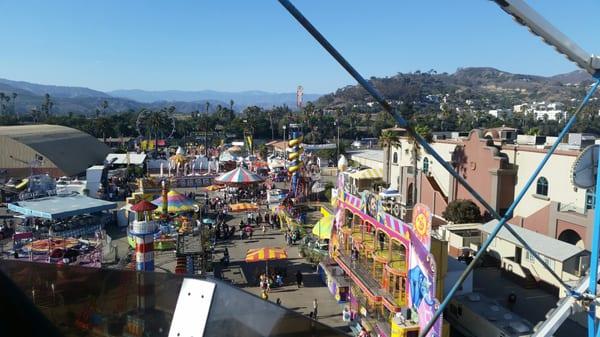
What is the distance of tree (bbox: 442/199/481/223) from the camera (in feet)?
83.6

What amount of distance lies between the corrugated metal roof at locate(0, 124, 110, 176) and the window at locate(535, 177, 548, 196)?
42.8 meters

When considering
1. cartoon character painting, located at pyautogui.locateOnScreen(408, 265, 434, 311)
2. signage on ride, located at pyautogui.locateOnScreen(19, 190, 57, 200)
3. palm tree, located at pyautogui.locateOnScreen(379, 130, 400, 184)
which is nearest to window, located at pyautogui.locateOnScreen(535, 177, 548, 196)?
palm tree, located at pyautogui.locateOnScreen(379, 130, 400, 184)

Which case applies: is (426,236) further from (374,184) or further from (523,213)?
(374,184)

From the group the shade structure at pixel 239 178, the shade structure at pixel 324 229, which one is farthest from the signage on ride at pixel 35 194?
the shade structure at pixel 324 229

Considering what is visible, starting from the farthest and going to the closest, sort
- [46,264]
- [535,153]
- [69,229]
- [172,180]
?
[172,180], [69,229], [535,153], [46,264]

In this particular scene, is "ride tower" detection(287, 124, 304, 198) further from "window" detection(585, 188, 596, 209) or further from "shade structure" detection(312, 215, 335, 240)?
"window" detection(585, 188, 596, 209)

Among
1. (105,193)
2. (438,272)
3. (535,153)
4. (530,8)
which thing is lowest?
(105,193)

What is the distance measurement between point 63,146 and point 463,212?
45.4m

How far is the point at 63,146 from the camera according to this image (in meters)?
54.7

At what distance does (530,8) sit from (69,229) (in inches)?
1111

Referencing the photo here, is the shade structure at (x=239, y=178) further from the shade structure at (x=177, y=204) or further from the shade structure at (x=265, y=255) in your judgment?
the shade structure at (x=265, y=255)

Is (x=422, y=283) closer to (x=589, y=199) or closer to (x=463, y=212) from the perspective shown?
(x=589, y=199)

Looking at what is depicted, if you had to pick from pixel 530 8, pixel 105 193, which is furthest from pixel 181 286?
pixel 105 193

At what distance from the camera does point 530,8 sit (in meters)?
3.53
